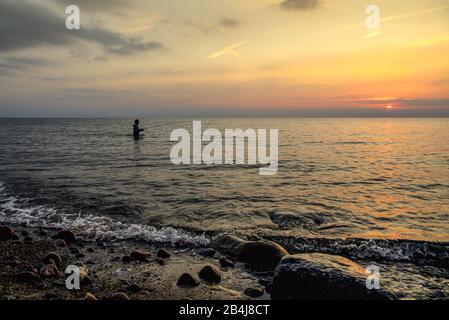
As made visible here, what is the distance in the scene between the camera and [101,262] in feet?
27.6

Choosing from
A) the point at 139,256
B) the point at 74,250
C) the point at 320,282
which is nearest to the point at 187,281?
the point at 139,256

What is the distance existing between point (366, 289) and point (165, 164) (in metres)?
22.8

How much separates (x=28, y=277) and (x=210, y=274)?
13.2 feet

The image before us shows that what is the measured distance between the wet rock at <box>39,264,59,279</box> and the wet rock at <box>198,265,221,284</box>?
3348 millimetres

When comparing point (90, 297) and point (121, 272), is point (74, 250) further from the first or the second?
point (90, 297)

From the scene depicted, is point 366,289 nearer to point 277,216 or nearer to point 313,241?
point 313,241

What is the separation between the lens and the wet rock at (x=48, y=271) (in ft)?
24.2

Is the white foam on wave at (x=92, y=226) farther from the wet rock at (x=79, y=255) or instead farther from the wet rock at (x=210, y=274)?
the wet rock at (x=210, y=274)

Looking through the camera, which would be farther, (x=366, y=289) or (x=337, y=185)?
(x=337, y=185)

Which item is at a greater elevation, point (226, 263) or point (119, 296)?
point (119, 296)

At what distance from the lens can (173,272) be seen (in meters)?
7.86

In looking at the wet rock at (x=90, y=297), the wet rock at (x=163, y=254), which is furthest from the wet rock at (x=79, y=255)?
the wet rock at (x=90, y=297)

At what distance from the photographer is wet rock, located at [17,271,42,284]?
7086 mm
